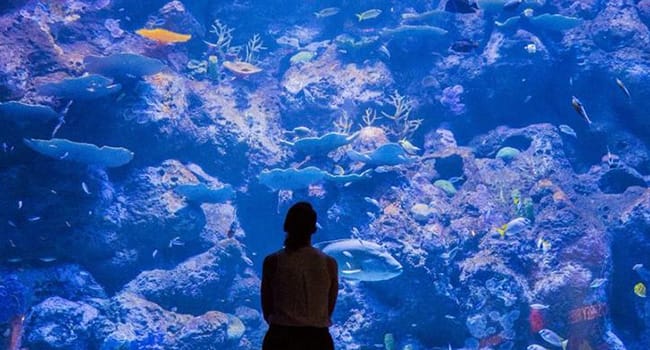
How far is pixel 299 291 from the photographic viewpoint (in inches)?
84.2

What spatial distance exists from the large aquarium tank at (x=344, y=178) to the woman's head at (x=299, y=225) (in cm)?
413

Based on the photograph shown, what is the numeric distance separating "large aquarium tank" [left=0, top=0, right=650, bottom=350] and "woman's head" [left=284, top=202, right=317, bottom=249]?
4.13 meters

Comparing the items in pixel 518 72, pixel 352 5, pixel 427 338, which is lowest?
pixel 427 338

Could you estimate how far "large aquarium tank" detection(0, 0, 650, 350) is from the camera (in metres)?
7.12

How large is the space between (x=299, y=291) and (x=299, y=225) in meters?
0.29

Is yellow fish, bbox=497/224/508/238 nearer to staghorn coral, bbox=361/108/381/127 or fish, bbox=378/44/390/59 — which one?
staghorn coral, bbox=361/108/381/127

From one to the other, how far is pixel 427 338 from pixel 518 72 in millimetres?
6730

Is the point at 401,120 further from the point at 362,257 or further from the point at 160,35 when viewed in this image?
the point at 160,35

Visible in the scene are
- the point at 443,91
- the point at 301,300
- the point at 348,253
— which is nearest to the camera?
the point at 301,300

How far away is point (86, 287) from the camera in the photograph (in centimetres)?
737

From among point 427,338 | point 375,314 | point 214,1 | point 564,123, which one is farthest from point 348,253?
point 214,1

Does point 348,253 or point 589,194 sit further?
point 589,194

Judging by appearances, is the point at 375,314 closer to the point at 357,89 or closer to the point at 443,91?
the point at 357,89

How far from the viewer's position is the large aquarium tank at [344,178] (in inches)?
280
